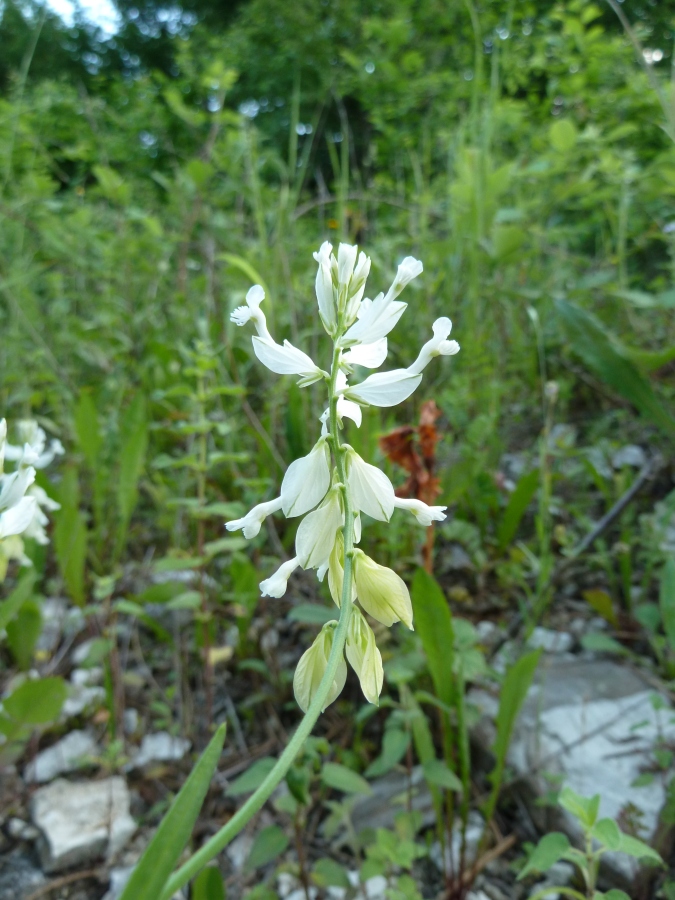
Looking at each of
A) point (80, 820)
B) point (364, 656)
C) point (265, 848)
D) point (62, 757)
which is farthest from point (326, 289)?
point (62, 757)

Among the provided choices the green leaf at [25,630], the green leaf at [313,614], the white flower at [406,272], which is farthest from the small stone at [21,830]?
the white flower at [406,272]

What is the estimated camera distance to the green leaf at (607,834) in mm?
731

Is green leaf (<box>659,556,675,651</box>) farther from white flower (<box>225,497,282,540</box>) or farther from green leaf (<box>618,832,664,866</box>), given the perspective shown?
white flower (<box>225,497,282,540</box>)

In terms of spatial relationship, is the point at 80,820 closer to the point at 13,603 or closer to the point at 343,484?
the point at 13,603

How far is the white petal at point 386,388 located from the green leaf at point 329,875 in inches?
31.9

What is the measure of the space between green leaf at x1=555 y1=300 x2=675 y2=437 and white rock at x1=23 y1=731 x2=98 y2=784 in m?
1.54

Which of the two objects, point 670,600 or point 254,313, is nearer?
point 254,313

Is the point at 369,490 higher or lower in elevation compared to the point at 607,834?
higher

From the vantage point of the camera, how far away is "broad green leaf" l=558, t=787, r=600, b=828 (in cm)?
79

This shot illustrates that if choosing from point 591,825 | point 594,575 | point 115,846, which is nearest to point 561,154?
point 594,575

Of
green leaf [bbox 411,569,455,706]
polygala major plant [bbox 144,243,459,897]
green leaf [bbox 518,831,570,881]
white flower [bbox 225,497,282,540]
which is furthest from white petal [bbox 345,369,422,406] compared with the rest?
green leaf [bbox 518,831,570,881]

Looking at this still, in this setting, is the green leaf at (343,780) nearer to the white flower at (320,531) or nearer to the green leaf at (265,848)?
the green leaf at (265,848)

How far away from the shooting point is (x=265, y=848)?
101cm

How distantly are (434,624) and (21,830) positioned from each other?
918mm
